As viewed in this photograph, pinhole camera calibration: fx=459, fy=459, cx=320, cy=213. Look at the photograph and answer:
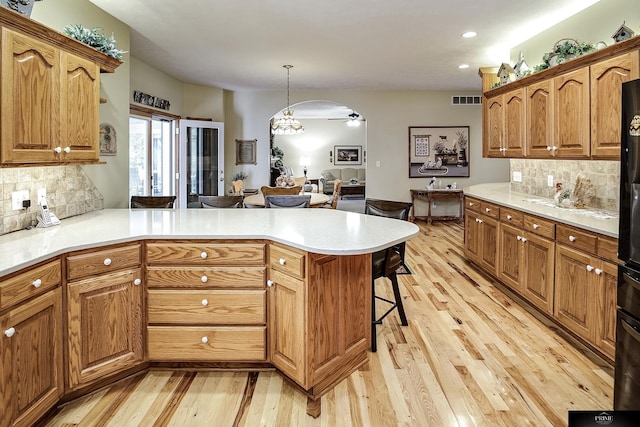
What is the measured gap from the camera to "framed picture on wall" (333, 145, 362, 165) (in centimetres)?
1614

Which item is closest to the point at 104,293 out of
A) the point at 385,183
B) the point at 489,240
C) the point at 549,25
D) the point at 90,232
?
the point at 90,232

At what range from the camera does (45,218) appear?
9.64 feet

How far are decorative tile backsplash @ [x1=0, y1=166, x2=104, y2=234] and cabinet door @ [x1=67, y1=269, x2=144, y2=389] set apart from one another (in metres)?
0.71

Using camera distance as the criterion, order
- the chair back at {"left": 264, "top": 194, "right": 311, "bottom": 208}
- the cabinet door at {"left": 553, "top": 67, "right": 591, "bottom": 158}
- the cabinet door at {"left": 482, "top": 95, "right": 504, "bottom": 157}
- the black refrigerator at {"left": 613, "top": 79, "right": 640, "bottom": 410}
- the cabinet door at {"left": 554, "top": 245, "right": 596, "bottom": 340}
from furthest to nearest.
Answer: the cabinet door at {"left": 482, "top": 95, "right": 504, "bottom": 157} → the chair back at {"left": 264, "top": 194, "right": 311, "bottom": 208} → the cabinet door at {"left": 553, "top": 67, "right": 591, "bottom": 158} → the cabinet door at {"left": 554, "top": 245, "right": 596, "bottom": 340} → the black refrigerator at {"left": 613, "top": 79, "right": 640, "bottom": 410}

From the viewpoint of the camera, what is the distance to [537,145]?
168 inches

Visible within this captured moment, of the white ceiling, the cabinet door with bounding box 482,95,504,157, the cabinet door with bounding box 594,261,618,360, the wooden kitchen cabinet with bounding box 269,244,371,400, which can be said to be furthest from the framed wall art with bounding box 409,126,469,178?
the wooden kitchen cabinet with bounding box 269,244,371,400

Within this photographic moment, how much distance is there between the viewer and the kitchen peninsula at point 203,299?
7.77ft

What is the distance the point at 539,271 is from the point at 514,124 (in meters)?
1.76

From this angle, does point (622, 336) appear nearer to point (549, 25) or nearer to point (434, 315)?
point (434, 315)

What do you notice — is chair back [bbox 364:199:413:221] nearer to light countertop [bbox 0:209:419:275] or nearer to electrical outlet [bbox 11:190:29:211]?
light countertop [bbox 0:209:419:275]

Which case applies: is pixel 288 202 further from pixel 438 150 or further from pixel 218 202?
pixel 438 150

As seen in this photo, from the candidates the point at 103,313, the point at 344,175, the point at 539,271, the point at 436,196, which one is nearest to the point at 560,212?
the point at 539,271

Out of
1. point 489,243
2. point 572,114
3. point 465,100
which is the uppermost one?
point 465,100

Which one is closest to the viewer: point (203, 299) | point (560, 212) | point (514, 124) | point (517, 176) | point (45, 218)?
point (203, 299)
